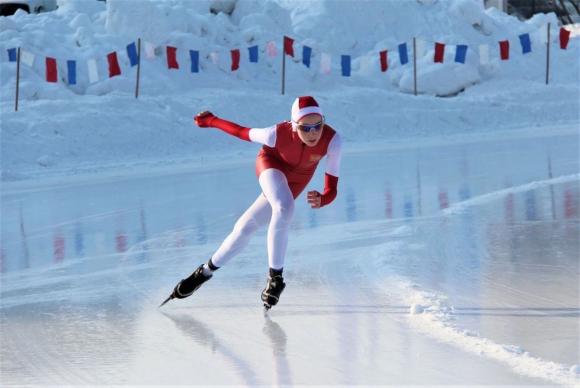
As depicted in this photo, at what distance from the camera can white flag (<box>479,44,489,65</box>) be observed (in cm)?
3036

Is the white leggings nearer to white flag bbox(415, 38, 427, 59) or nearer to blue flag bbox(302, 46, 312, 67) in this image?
blue flag bbox(302, 46, 312, 67)

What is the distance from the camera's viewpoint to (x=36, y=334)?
5.59 metres

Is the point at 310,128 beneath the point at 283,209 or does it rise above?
above

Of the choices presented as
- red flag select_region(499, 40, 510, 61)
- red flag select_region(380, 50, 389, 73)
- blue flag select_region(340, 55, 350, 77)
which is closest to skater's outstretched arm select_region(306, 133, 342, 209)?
blue flag select_region(340, 55, 350, 77)

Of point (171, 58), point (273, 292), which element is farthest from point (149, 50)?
point (273, 292)

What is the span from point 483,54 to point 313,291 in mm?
24843

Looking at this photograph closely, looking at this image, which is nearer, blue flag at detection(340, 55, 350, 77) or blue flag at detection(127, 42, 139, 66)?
blue flag at detection(127, 42, 139, 66)

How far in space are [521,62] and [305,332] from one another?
2798cm

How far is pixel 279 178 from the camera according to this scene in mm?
6004

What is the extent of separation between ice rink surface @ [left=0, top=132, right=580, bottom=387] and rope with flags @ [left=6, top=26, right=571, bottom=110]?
448 inches

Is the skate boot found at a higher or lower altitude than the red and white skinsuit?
lower

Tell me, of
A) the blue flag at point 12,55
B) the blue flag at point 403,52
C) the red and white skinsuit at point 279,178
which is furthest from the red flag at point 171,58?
the red and white skinsuit at point 279,178

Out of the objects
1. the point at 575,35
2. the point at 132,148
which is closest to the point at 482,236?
the point at 132,148

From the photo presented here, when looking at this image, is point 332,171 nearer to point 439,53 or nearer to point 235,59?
point 235,59
